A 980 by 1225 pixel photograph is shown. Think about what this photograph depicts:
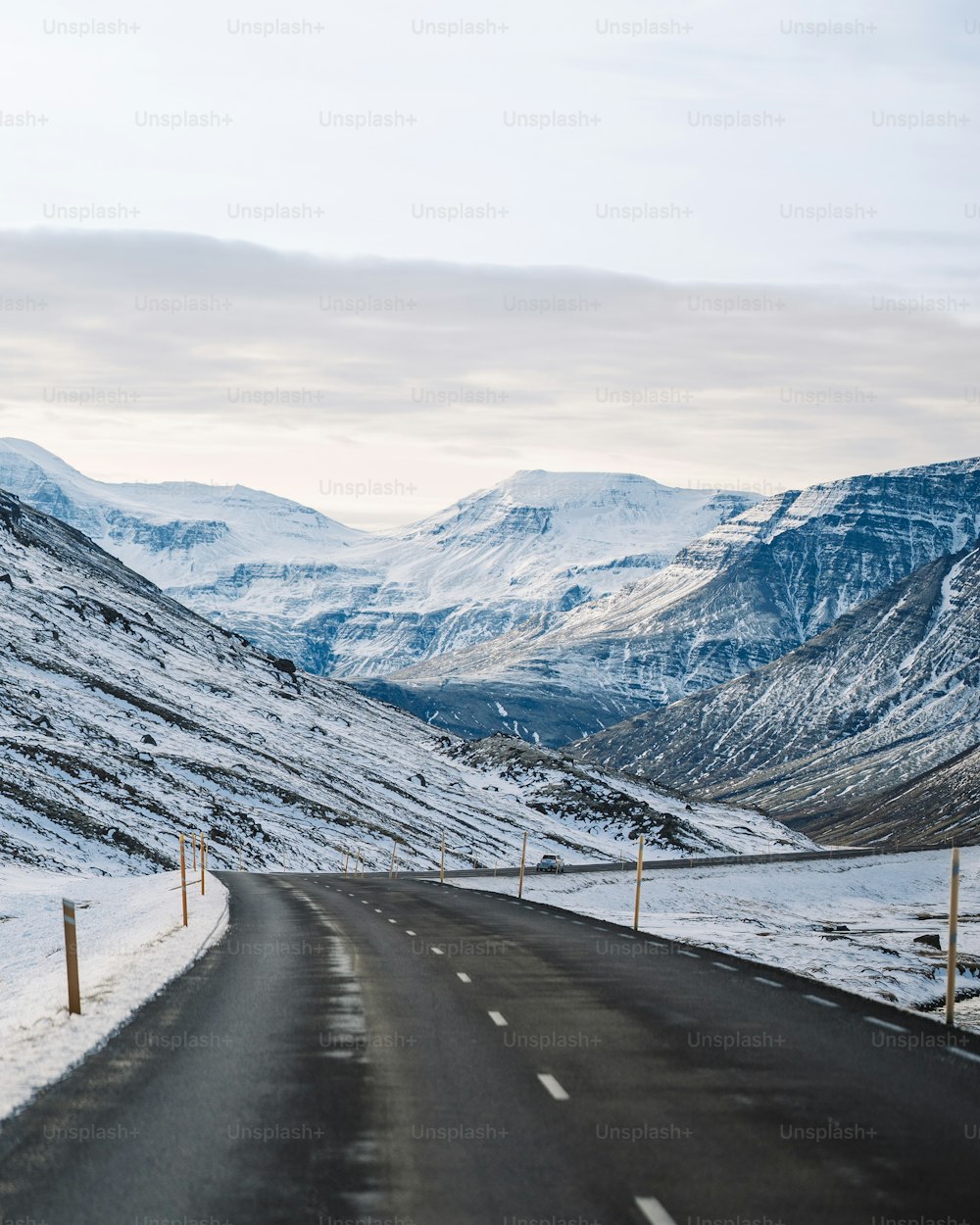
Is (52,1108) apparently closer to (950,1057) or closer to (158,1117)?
(158,1117)

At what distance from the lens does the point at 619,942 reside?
28734 mm

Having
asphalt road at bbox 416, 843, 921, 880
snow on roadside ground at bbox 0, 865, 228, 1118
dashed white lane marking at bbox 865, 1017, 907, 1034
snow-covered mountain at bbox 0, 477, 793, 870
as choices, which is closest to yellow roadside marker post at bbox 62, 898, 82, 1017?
snow on roadside ground at bbox 0, 865, 228, 1118

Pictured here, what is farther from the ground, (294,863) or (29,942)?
(29,942)

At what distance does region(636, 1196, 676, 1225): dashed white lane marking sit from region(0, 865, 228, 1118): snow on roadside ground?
561 cm

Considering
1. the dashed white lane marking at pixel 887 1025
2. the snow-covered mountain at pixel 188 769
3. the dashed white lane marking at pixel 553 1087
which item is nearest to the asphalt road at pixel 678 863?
the snow-covered mountain at pixel 188 769

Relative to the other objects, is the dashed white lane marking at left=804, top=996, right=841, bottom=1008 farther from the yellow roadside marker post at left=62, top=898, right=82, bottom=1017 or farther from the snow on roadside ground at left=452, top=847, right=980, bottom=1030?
the yellow roadside marker post at left=62, top=898, right=82, bottom=1017

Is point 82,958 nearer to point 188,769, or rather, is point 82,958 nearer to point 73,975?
point 73,975

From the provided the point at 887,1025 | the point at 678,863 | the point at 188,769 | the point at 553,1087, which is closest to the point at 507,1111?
the point at 553,1087

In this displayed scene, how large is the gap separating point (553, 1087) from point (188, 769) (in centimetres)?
10074

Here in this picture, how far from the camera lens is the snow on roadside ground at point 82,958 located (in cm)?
1496

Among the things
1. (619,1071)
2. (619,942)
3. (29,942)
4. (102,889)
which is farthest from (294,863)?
(619,1071)

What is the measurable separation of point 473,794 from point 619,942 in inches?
5378

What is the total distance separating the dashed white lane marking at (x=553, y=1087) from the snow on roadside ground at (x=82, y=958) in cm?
462

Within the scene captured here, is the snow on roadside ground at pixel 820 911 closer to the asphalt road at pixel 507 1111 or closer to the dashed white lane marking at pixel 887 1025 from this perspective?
the dashed white lane marking at pixel 887 1025
